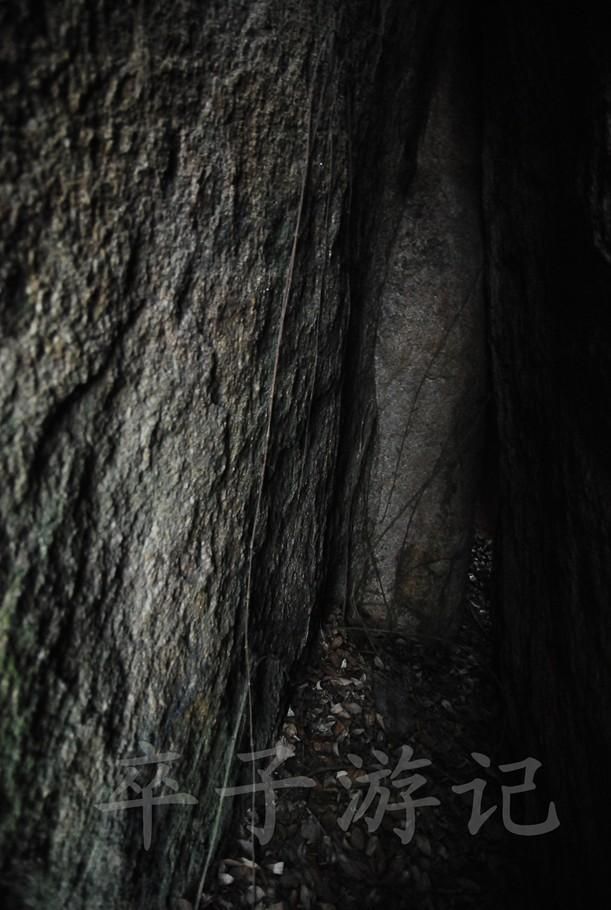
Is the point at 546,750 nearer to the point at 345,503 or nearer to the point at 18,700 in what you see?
the point at 345,503

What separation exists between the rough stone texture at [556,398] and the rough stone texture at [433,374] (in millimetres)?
96

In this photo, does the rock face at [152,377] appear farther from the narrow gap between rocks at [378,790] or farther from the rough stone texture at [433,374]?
the rough stone texture at [433,374]

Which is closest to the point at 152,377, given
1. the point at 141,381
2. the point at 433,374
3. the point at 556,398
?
the point at 141,381

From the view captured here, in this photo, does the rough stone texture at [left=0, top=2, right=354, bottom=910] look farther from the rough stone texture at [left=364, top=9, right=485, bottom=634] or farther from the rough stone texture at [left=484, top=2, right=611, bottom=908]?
the rough stone texture at [left=364, top=9, right=485, bottom=634]

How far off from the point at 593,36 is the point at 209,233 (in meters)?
0.87

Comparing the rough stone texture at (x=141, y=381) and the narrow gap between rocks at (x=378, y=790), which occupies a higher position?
the rough stone texture at (x=141, y=381)

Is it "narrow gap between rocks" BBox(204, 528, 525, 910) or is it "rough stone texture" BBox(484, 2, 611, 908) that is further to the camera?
"narrow gap between rocks" BBox(204, 528, 525, 910)

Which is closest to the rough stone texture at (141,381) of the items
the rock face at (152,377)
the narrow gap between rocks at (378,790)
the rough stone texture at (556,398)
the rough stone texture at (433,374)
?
the rock face at (152,377)

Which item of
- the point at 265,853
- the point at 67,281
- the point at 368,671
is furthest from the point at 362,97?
the point at 265,853

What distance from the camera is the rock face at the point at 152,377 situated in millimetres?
887

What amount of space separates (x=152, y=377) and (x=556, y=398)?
105 centimetres

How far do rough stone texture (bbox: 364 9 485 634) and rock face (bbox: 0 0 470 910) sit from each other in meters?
0.44

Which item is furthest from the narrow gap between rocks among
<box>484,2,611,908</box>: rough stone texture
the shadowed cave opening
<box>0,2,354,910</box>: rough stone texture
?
<box>0,2,354,910</box>: rough stone texture

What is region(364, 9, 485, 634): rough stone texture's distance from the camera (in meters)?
2.02
